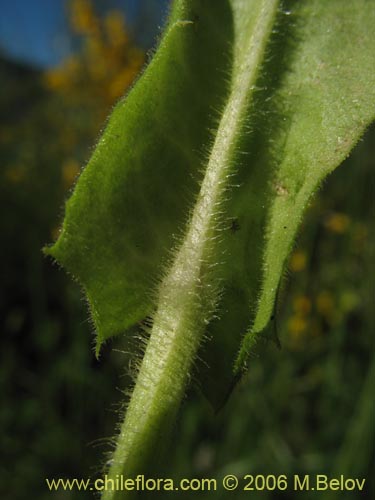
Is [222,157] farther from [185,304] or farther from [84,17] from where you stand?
[84,17]

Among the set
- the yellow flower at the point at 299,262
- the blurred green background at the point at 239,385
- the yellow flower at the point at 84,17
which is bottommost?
the blurred green background at the point at 239,385

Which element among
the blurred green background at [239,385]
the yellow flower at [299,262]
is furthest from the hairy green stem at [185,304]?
the yellow flower at [299,262]

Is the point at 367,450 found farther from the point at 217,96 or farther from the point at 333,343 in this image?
the point at 217,96

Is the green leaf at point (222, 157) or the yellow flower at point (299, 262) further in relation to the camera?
the yellow flower at point (299, 262)

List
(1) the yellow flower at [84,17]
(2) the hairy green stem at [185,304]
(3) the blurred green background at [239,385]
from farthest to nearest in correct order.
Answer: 1. (1) the yellow flower at [84,17]
2. (3) the blurred green background at [239,385]
3. (2) the hairy green stem at [185,304]

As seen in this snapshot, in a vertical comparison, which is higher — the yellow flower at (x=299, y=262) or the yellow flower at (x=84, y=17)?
the yellow flower at (x=84, y=17)

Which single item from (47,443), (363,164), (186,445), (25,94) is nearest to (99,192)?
(186,445)

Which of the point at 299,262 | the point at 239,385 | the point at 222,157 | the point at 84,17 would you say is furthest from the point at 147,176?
the point at 84,17

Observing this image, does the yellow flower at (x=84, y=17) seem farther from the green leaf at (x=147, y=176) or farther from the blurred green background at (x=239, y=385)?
the green leaf at (x=147, y=176)
